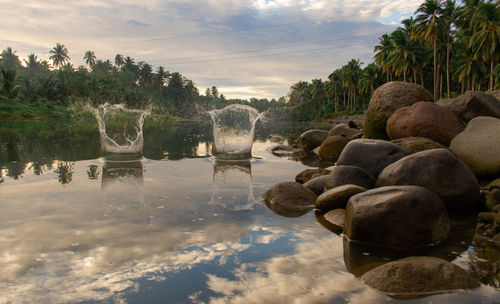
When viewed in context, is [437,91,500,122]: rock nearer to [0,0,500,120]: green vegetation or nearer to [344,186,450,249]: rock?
[344,186,450,249]: rock

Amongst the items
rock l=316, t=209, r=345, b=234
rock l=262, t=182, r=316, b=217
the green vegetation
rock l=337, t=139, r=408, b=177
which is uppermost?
the green vegetation

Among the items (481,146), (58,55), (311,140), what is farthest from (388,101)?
(58,55)

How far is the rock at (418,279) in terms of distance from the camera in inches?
161

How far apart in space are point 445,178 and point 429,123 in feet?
11.9

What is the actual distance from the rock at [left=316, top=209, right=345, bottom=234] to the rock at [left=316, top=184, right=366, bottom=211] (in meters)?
0.21

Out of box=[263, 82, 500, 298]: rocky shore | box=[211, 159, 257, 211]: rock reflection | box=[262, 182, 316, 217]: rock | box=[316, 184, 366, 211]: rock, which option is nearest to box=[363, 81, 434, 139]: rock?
box=[263, 82, 500, 298]: rocky shore

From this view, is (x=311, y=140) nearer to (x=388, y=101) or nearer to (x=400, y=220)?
(x=388, y=101)

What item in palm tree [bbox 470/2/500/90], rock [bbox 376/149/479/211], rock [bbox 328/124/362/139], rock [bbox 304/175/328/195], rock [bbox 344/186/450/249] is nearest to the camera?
rock [bbox 344/186/450/249]

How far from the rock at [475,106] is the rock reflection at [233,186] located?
6187 millimetres

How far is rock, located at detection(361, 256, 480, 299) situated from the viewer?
13.4 feet

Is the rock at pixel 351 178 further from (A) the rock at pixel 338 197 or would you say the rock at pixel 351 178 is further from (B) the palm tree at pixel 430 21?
(B) the palm tree at pixel 430 21

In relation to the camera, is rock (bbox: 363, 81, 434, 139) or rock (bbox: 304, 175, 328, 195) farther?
rock (bbox: 363, 81, 434, 139)

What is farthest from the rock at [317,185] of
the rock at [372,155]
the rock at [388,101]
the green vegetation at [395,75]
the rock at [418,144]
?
the green vegetation at [395,75]

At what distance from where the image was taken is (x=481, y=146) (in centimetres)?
830
